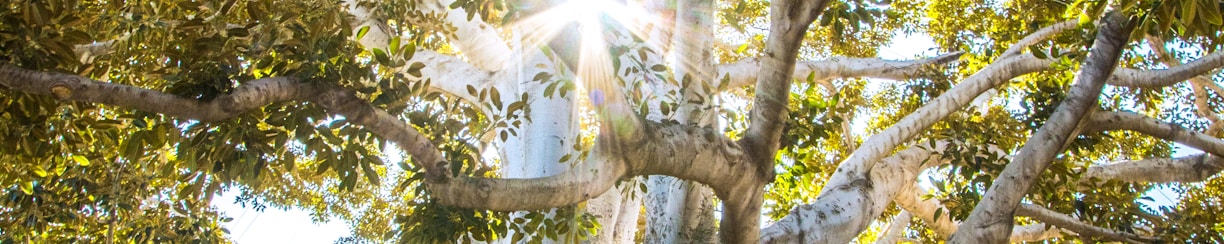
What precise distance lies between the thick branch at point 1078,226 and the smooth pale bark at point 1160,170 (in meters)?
0.79

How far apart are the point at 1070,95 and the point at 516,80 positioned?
107 inches

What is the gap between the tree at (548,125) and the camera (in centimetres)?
240

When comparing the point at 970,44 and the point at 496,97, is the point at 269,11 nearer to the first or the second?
the point at 496,97

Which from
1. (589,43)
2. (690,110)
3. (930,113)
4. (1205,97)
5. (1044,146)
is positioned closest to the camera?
(589,43)

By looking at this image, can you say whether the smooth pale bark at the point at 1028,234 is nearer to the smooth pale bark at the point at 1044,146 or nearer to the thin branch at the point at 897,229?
the thin branch at the point at 897,229

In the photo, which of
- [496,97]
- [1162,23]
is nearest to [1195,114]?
[1162,23]

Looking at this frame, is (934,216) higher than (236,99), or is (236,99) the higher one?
(934,216)

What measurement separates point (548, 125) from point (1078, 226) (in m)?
2.18

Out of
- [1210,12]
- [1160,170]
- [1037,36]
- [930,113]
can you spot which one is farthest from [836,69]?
[1210,12]

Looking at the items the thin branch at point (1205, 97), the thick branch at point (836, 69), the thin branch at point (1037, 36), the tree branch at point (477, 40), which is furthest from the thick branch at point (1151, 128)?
the tree branch at point (477, 40)

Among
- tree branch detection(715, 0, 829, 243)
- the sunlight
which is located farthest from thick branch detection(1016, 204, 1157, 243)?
the sunlight

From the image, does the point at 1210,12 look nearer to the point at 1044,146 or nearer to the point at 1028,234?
the point at 1044,146

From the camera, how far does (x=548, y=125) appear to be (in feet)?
13.5

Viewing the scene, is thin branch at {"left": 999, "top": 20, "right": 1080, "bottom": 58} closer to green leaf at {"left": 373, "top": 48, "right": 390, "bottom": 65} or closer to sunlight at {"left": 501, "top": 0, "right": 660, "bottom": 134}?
sunlight at {"left": 501, "top": 0, "right": 660, "bottom": 134}
